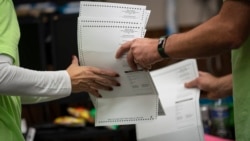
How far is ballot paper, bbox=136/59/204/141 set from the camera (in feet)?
4.65

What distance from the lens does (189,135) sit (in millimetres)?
1419

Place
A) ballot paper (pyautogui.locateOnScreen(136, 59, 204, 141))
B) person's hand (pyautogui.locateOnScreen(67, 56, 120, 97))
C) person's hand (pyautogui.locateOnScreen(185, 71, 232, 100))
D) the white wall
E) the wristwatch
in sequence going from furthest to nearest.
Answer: the white wall → person's hand (pyautogui.locateOnScreen(185, 71, 232, 100)) → ballot paper (pyautogui.locateOnScreen(136, 59, 204, 141)) → person's hand (pyautogui.locateOnScreen(67, 56, 120, 97)) → the wristwatch

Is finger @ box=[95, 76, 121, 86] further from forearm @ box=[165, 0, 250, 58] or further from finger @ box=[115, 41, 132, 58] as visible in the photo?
forearm @ box=[165, 0, 250, 58]

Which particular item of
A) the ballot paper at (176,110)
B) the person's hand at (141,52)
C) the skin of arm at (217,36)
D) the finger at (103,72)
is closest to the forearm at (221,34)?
the skin of arm at (217,36)

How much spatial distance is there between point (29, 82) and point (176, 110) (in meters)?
0.63

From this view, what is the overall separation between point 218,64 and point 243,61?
4.95ft

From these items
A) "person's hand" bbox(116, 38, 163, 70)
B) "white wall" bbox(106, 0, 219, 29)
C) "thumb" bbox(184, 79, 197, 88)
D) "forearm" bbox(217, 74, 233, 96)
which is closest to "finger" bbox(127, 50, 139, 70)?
"person's hand" bbox(116, 38, 163, 70)

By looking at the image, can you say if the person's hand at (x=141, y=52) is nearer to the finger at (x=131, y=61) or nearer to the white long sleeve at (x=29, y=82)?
the finger at (x=131, y=61)

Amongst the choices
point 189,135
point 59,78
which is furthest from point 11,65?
point 189,135

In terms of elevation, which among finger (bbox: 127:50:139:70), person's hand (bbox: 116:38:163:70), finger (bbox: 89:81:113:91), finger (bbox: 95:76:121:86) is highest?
person's hand (bbox: 116:38:163:70)

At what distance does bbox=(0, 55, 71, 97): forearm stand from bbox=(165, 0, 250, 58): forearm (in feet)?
1.18

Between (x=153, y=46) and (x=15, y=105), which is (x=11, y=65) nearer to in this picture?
(x=15, y=105)

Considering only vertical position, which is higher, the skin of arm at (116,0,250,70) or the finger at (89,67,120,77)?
the skin of arm at (116,0,250,70)

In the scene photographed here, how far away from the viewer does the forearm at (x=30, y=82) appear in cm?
100
